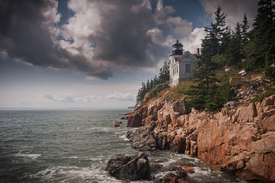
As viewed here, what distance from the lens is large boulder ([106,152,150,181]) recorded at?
12156 mm

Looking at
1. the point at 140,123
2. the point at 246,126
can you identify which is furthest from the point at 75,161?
the point at 140,123

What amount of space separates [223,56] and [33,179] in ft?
126

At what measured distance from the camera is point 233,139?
13.2m

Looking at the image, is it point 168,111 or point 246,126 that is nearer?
point 246,126

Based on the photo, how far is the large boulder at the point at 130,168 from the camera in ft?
39.9

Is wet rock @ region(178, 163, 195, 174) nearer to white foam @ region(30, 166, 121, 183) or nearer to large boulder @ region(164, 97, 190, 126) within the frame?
white foam @ region(30, 166, 121, 183)

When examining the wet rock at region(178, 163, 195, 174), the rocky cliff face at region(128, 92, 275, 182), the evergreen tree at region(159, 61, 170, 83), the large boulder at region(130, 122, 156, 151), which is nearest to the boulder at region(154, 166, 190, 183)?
the wet rock at region(178, 163, 195, 174)

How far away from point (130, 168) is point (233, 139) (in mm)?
9741

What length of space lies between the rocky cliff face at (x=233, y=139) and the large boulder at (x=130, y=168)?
695 centimetres

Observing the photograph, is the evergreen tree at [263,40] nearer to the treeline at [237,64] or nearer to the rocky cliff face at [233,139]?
the treeline at [237,64]

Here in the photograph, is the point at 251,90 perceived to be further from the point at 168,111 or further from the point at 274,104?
the point at 168,111

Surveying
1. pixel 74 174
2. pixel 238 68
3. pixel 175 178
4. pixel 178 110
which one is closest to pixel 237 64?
pixel 238 68

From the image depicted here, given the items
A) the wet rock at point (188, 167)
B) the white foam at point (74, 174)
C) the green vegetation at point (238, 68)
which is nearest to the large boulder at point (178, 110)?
the green vegetation at point (238, 68)

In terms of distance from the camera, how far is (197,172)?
12.7m
